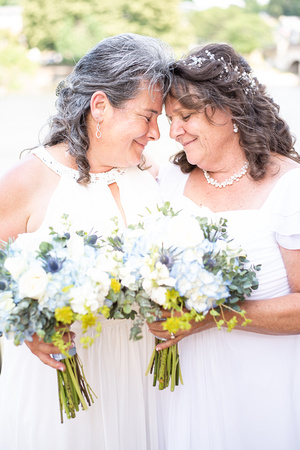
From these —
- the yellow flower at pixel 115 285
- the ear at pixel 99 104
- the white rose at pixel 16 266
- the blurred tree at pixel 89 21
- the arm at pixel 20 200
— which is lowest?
the yellow flower at pixel 115 285

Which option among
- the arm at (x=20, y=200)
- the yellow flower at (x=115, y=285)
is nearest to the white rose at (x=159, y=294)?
the yellow flower at (x=115, y=285)

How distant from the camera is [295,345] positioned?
270 cm

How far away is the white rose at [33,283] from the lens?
1.97 m

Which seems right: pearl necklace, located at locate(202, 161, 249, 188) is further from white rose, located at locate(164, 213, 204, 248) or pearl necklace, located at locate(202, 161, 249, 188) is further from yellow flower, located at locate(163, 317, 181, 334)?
yellow flower, located at locate(163, 317, 181, 334)

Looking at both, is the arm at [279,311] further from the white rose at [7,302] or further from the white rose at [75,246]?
the white rose at [7,302]

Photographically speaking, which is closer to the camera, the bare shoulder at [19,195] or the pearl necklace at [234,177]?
the bare shoulder at [19,195]

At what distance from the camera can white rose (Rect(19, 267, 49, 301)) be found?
1967mm

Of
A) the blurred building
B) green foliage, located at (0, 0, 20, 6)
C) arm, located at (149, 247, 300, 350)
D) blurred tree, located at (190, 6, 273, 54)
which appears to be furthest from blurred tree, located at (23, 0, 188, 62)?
arm, located at (149, 247, 300, 350)

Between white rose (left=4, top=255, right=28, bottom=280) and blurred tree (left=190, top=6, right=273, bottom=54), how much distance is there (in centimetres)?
5809

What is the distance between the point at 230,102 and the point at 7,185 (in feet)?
4.19

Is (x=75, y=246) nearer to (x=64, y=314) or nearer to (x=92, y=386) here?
→ (x=64, y=314)

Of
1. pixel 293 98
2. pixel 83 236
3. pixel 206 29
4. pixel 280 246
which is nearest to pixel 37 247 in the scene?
pixel 83 236

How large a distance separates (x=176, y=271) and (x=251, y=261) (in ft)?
2.10

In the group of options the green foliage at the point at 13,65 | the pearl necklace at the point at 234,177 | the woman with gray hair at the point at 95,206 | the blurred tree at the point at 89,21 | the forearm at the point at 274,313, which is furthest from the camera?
the blurred tree at the point at 89,21
